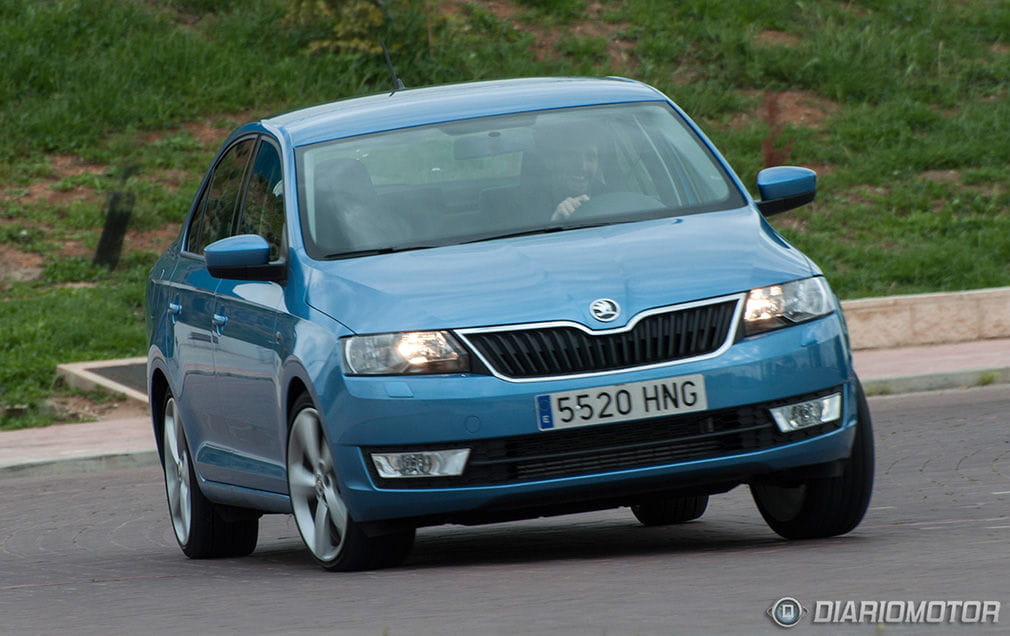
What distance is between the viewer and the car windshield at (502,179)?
720 cm

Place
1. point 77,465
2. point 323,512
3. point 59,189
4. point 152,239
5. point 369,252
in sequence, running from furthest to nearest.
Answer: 1. point 59,189
2. point 152,239
3. point 77,465
4. point 369,252
5. point 323,512

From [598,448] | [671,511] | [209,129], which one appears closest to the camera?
[598,448]

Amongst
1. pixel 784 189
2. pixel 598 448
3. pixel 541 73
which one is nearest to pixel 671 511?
pixel 784 189

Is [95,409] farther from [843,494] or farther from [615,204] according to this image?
[843,494]

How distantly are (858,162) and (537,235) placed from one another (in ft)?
57.2

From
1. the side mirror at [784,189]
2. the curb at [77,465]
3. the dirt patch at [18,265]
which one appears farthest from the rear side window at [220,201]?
the dirt patch at [18,265]

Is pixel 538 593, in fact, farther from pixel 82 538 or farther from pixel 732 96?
pixel 732 96

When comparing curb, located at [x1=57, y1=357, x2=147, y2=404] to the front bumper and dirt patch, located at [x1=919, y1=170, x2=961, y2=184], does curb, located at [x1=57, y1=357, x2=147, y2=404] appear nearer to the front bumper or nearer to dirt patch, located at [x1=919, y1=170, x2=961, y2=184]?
dirt patch, located at [x1=919, y1=170, x2=961, y2=184]

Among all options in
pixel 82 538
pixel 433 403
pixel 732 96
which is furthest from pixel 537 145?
pixel 732 96

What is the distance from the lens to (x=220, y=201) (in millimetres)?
8781

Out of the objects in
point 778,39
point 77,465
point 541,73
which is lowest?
point 778,39

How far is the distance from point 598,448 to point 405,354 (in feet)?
2.21

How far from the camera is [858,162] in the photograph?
23.9m

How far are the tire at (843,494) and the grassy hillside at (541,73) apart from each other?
12.2 m
